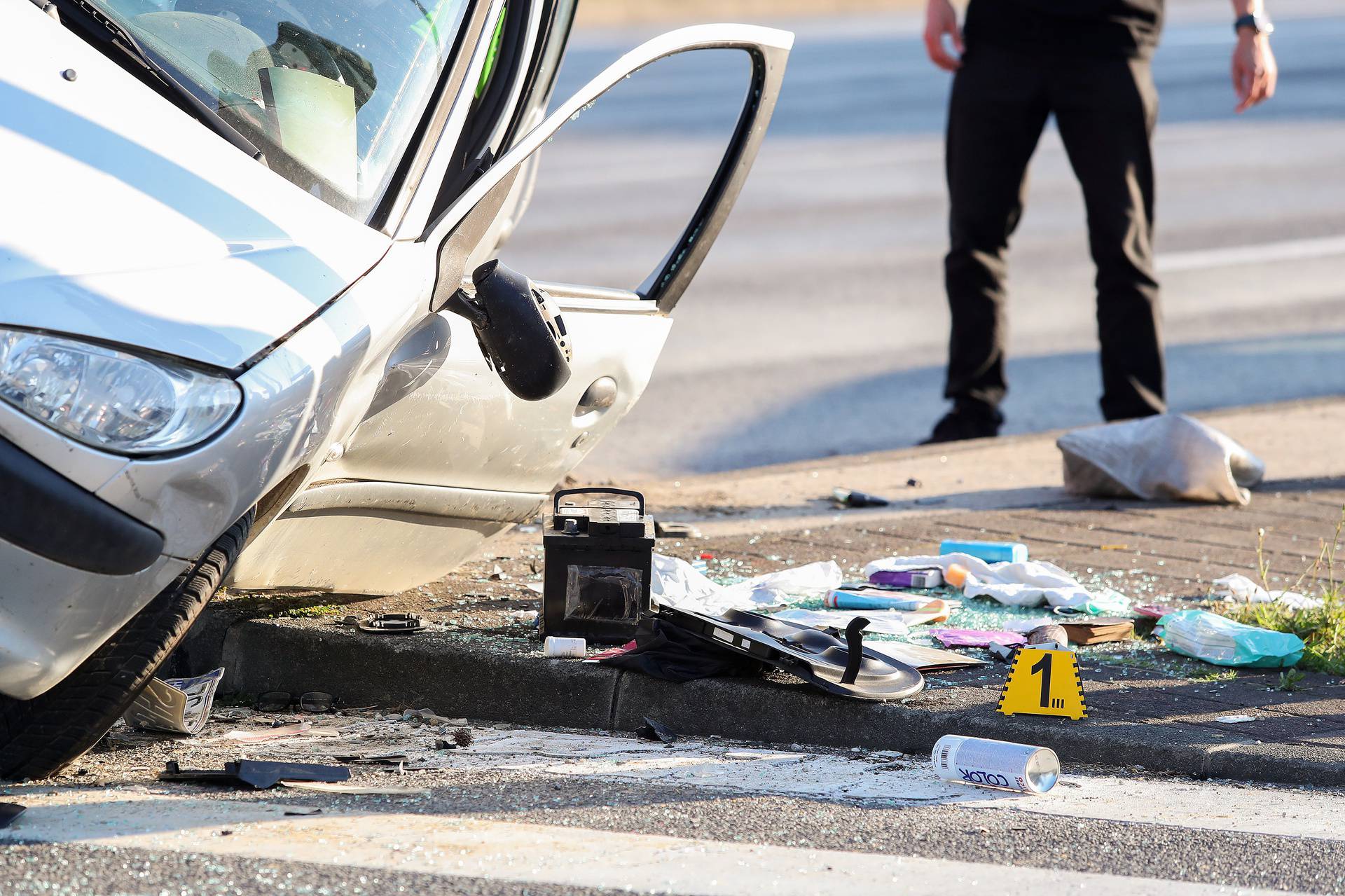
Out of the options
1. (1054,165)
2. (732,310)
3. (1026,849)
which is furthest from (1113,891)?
(1054,165)

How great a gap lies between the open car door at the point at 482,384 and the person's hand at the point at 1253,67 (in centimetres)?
338

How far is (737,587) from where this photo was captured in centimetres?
484

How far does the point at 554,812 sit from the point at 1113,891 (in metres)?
0.97

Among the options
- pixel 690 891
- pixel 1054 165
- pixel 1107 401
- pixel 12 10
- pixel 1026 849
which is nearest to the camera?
pixel 690 891

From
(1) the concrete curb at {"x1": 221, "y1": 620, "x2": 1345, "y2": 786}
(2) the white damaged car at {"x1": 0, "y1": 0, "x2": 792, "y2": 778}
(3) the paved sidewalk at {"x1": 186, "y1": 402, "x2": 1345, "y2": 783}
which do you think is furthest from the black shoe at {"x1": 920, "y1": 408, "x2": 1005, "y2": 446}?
(1) the concrete curb at {"x1": 221, "y1": 620, "x2": 1345, "y2": 786}

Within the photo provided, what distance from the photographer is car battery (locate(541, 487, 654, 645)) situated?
416cm

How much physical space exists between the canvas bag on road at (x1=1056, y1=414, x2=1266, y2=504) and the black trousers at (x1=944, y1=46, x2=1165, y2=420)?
93 centimetres

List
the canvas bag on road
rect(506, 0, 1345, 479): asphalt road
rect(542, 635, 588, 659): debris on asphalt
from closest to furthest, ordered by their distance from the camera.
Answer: rect(542, 635, 588, 659): debris on asphalt < the canvas bag on road < rect(506, 0, 1345, 479): asphalt road

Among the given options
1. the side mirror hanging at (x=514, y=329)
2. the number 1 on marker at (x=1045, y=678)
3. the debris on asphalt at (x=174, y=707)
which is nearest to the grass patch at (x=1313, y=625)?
the number 1 on marker at (x=1045, y=678)

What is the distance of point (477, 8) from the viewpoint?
380 centimetres

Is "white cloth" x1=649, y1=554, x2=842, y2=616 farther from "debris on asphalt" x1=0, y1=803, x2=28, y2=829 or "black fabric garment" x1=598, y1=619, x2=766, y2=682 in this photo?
"debris on asphalt" x1=0, y1=803, x2=28, y2=829

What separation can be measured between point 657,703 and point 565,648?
298mm

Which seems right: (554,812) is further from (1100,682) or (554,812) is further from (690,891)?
(1100,682)

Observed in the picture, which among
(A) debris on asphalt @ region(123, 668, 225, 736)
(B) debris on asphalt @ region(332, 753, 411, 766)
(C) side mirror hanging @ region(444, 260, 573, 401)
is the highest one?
(C) side mirror hanging @ region(444, 260, 573, 401)
